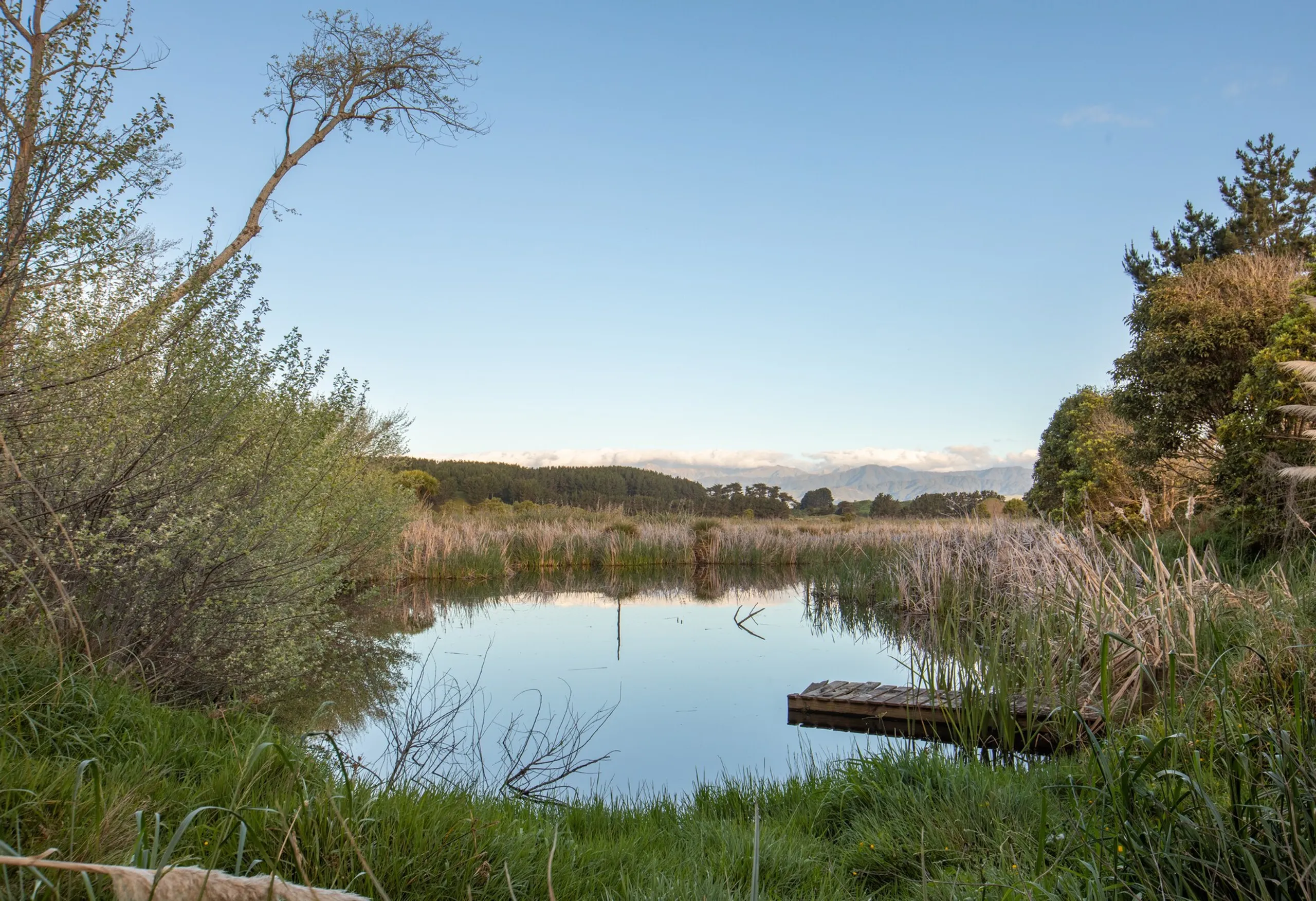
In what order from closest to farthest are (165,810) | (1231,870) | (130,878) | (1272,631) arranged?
(130,878) → (1231,870) → (165,810) → (1272,631)

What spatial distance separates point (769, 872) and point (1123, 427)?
15963 millimetres

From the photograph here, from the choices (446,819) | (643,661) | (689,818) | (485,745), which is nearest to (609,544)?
(643,661)

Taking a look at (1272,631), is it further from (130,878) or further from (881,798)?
(130,878)

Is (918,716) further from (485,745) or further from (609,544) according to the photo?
(609,544)

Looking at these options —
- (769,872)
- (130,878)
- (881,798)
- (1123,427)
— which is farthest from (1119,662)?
(1123,427)

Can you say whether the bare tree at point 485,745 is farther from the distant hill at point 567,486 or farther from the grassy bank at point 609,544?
the distant hill at point 567,486

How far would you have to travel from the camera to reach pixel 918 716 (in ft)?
19.1

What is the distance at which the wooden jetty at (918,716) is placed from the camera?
16.2 ft

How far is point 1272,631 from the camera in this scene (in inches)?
172

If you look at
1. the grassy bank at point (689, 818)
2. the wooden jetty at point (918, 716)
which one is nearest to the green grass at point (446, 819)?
the grassy bank at point (689, 818)

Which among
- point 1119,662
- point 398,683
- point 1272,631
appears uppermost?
point 1272,631

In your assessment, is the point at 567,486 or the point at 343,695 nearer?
the point at 343,695

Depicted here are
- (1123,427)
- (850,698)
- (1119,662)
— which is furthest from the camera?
(1123,427)

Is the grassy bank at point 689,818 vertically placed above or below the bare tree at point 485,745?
above
